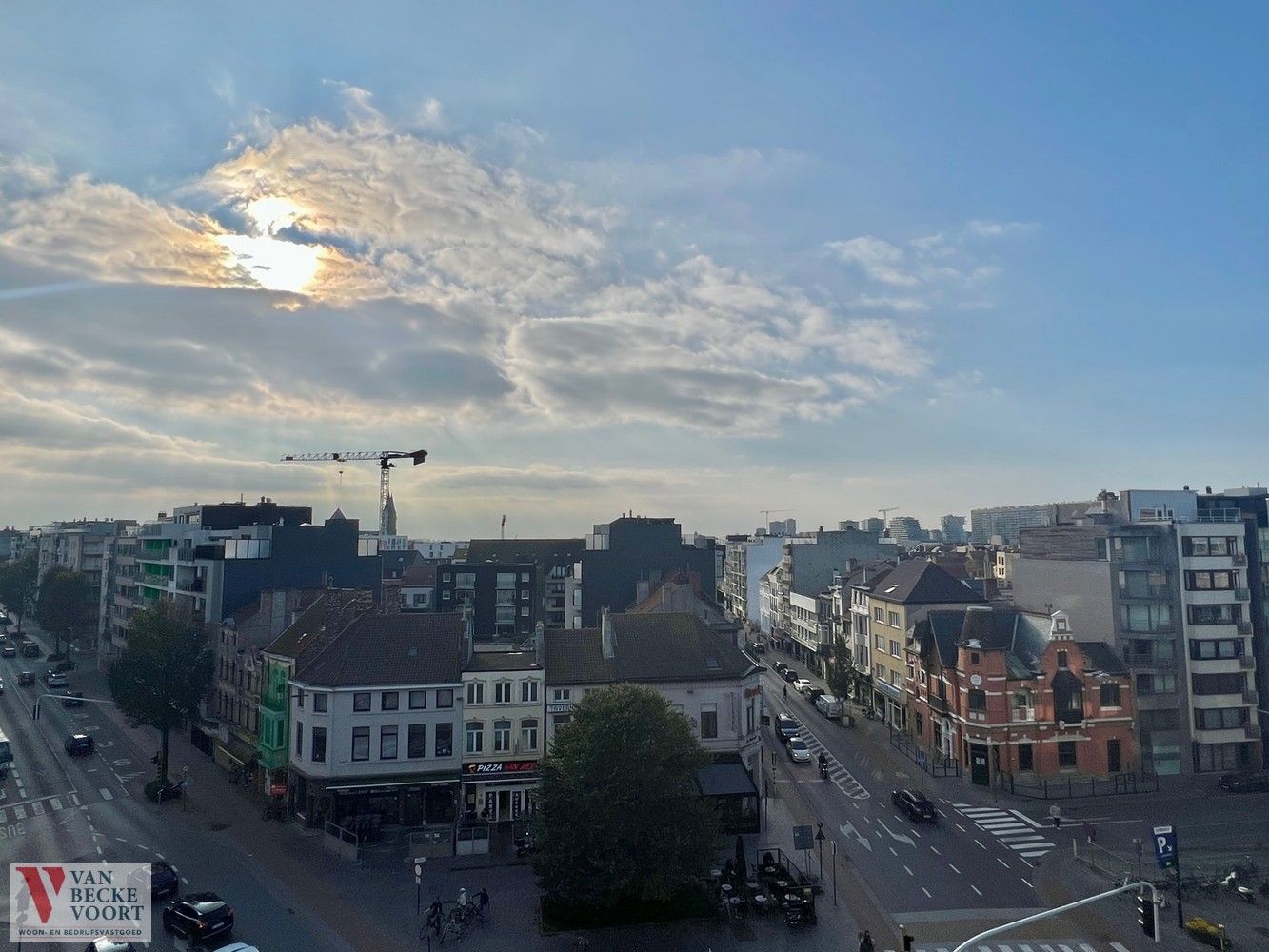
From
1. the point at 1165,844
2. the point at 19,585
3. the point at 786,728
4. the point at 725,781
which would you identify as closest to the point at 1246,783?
the point at 1165,844

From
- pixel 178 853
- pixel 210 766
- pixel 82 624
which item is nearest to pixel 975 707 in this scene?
pixel 178 853

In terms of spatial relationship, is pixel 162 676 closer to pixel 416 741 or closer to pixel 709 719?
pixel 416 741

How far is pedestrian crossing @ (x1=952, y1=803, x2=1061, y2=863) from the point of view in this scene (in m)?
47.0

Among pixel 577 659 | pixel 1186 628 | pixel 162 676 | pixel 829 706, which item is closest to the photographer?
pixel 577 659

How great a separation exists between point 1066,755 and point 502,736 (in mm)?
44318

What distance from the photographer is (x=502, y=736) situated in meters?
53.2

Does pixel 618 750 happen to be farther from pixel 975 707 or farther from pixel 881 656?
pixel 881 656

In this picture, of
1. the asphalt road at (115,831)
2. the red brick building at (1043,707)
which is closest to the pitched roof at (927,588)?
the red brick building at (1043,707)

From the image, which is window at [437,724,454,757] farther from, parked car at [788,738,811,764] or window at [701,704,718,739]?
parked car at [788,738,811,764]

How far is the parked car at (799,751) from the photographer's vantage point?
2559 inches

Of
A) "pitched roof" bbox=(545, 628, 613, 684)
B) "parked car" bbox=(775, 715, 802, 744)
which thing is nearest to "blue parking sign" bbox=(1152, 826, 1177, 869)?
"pitched roof" bbox=(545, 628, 613, 684)

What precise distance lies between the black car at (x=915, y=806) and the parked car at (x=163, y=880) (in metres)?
44.7

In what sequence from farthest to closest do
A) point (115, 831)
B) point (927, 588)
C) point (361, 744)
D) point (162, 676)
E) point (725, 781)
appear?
point (927, 588)
point (162, 676)
point (361, 744)
point (725, 781)
point (115, 831)

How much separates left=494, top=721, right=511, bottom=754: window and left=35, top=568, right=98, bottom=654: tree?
305 ft
